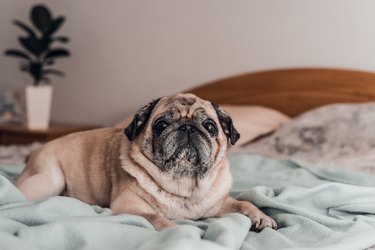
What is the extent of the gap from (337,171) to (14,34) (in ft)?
10.0

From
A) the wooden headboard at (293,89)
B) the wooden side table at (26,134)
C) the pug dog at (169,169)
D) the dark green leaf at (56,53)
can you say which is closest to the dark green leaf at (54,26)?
the dark green leaf at (56,53)

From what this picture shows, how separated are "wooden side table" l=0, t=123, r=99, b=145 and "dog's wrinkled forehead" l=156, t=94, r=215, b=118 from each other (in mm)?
2031

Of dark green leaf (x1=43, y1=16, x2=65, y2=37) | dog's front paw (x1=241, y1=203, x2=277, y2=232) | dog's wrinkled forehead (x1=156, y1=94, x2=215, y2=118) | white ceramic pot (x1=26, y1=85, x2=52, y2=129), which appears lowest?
white ceramic pot (x1=26, y1=85, x2=52, y2=129)

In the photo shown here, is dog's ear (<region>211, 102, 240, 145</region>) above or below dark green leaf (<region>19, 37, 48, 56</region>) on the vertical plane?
above

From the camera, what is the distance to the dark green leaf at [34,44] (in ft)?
11.7

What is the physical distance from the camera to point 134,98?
3.75m

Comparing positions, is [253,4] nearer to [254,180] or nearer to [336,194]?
[254,180]

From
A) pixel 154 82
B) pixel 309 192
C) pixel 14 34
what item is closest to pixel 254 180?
pixel 309 192

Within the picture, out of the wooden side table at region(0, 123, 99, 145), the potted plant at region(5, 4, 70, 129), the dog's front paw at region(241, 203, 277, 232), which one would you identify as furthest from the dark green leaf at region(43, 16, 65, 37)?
the dog's front paw at region(241, 203, 277, 232)

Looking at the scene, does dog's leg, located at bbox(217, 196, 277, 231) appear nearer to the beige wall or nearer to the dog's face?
the dog's face

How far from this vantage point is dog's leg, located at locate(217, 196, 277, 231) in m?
1.39

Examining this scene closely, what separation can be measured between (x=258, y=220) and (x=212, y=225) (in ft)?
0.71

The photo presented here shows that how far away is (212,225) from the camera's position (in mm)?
1224

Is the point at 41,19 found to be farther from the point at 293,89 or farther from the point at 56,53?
the point at 293,89
